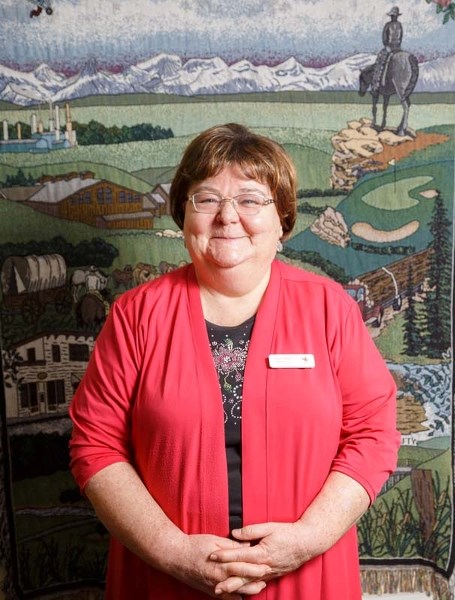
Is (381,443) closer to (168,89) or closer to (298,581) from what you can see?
(298,581)

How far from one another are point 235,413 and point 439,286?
1005 mm

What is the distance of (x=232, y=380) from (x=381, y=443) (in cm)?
37

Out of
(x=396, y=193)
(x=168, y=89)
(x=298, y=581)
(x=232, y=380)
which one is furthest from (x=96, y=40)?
(x=298, y=581)

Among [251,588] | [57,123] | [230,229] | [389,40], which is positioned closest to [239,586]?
[251,588]

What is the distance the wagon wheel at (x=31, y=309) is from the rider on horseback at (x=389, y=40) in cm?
126

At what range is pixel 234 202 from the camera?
1.69 metres

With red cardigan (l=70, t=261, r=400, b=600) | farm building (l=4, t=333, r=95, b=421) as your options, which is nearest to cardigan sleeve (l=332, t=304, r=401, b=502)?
red cardigan (l=70, t=261, r=400, b=600)

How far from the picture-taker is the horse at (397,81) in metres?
2.28

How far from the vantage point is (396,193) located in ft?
7.73

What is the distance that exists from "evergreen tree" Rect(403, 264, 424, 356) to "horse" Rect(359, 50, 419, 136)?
505 mm

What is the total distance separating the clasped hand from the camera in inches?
63.9

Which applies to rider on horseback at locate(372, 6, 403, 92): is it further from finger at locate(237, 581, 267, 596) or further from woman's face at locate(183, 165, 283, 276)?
finger at locate(237, 581, 267, 596)

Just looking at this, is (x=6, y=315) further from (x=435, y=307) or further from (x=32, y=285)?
(x=435, y=307)

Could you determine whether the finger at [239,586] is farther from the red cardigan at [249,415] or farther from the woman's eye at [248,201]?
the woman's eye at [248,201]
